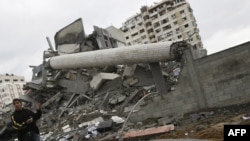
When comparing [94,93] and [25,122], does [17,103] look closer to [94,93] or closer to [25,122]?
[25,122]

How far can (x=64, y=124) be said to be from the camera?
19422mm

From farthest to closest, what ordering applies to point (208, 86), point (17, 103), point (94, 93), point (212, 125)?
point (94, 93), point (208, 86), point (212, 125), point (17, 103)

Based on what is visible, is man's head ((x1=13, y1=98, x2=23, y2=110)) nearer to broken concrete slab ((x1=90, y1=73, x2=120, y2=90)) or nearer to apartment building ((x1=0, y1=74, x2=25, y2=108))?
broken concrete slab ((x1=90, y1=73, x2=120, y2=90))

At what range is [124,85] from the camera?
20734 millimetres

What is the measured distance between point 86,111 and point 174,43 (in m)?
6.83

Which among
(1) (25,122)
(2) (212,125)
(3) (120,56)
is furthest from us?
(3) (120,56)

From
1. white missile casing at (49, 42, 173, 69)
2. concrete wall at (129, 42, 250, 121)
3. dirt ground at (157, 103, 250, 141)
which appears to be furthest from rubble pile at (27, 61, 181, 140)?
dirt ground at (157, 103, 250, 141)

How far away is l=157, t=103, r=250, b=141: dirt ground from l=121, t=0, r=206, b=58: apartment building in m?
60.4

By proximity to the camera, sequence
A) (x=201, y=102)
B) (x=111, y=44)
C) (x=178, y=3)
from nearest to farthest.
Result: (x=201, y=102)
(x=111, y=44)
(x=178, y=3)

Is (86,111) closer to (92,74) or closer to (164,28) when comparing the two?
(92,74)

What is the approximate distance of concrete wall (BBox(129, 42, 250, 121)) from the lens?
13086mm

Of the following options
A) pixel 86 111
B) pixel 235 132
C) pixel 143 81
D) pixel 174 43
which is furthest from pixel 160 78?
pixel 235 132

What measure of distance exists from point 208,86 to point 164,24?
68988 millimetres

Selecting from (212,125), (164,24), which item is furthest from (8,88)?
(212,125)
